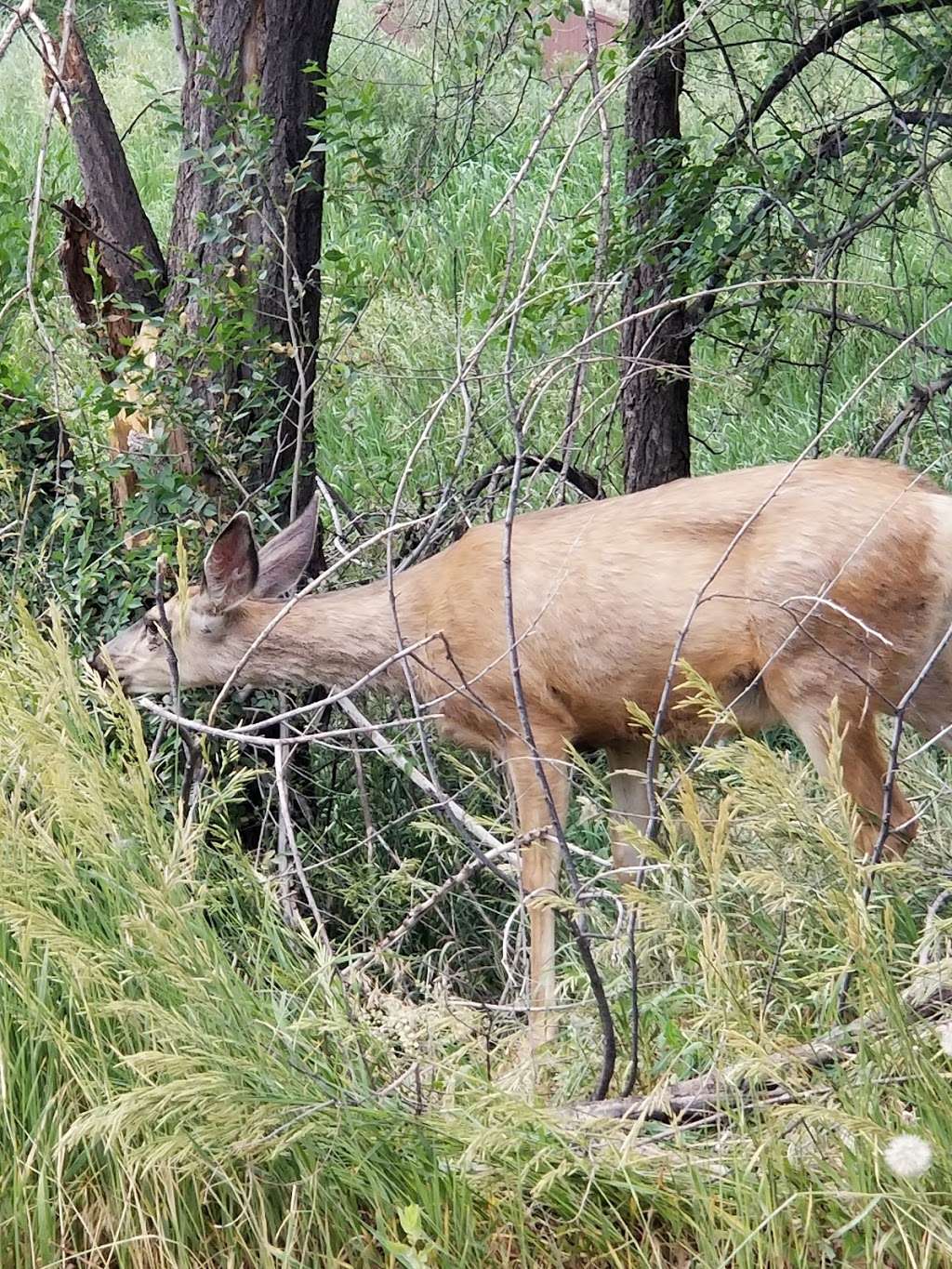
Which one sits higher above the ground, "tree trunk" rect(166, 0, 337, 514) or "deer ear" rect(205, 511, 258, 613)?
"tree trunk" rect(166, 0, 337, 514)

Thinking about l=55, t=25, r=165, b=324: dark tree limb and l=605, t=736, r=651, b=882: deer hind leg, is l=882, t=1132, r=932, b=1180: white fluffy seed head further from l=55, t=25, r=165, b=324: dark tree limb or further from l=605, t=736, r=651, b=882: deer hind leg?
l=55, t=25, r=165, b=324: dark tree limb

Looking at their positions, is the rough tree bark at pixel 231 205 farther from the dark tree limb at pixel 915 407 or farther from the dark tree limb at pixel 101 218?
the dark tree limb at pixel 915 407

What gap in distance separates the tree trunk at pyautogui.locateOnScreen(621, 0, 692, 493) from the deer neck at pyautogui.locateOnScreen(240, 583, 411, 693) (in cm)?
161

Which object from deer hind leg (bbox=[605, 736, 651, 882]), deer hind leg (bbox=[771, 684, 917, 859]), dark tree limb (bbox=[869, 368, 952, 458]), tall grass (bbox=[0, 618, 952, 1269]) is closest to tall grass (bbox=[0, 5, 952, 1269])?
tall grass (bbox=[0, 618, 952, 1269])

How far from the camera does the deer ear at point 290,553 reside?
221 inches

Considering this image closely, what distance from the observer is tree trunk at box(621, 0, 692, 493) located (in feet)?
21.1

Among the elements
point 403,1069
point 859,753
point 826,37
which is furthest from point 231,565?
point 826,37

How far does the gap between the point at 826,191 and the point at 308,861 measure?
347 cm

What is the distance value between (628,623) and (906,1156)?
2684 mm

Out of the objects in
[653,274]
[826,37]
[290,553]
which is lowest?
[290,553]

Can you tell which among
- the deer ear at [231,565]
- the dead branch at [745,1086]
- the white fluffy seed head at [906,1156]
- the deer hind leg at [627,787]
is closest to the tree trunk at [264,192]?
the deer ear at [231,565]

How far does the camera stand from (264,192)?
5.77 metres

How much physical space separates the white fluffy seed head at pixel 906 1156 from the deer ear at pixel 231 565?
3.13m

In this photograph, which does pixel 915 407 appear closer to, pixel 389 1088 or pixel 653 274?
pixel 653 274
